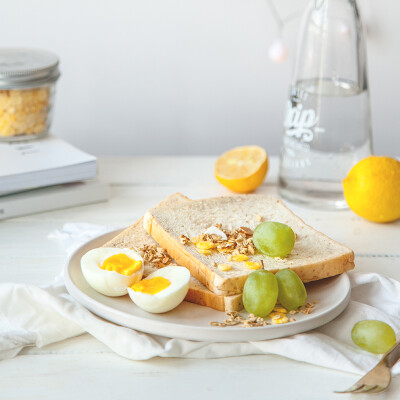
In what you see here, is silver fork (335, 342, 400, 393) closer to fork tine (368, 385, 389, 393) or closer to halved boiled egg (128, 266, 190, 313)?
fork tine (368, 385, 389, 393)

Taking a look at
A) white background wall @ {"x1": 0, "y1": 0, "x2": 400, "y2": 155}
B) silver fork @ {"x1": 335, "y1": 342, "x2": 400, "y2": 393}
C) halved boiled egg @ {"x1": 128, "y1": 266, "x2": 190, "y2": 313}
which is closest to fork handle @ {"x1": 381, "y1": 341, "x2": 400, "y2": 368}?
silver fork @ {"x1": 335, "y1": 342, "x2": 400, "y2": 393}

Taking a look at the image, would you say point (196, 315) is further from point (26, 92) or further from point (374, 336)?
point (26, 92)

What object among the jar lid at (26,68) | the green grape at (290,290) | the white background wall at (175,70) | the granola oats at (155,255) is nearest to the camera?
the green grape at (290,290)

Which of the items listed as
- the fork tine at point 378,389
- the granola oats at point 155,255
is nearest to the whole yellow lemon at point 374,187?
the granola oats at point 155,255

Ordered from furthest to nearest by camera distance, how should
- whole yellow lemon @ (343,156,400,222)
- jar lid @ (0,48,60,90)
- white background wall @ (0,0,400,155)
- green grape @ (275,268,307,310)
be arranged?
1. white background wall @ (0,0,400,155)
2. jar lid @ (0,48,60,90)
3. whole yellow lemon @ (343,156,400,222)
4. green grape @ (275,268,307,310)

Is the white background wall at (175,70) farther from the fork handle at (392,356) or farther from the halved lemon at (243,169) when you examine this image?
the fork handle at (392,356)
